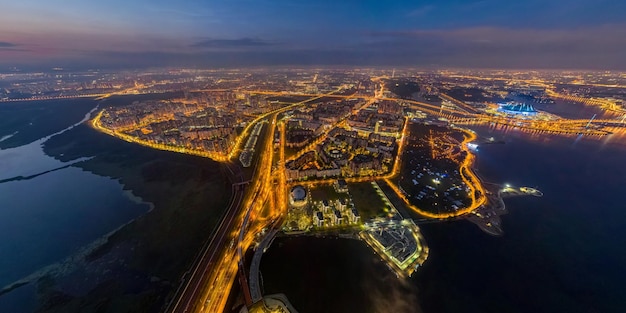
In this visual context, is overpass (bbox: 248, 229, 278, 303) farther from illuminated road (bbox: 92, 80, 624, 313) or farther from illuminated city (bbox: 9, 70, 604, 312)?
illuminated road (bbox: 92, 80, 624, 313)

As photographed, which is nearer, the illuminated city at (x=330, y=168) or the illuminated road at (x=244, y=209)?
the illuminated road at (x=244, y=209)

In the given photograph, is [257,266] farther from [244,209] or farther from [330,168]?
[330,168]

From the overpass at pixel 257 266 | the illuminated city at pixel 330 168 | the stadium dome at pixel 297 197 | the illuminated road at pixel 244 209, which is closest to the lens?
the overpass at pixel 257 266

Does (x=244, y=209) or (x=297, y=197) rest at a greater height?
(x=297, y=197)

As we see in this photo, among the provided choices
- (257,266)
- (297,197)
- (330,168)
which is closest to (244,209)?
(297,197)

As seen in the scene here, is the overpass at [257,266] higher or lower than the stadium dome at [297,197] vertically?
lower

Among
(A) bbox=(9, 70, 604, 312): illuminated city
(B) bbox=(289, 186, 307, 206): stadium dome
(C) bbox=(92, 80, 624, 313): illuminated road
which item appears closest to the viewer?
(C) bbox=(92, 80, 624, 313): illuminated road

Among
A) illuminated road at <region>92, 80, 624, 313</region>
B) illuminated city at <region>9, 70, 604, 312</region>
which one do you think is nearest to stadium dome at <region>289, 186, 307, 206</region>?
illuminated city at <region>9, 70, 604, 312</region>

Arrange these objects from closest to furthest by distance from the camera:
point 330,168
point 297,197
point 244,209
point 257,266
→ point 257,266, point 244,209, point 297,197, point 330,168

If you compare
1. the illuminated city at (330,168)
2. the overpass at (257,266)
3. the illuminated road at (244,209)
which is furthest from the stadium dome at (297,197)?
the overpass at (257,266)

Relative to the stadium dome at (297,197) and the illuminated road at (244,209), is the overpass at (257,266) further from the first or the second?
the stadium dome at (297,197)

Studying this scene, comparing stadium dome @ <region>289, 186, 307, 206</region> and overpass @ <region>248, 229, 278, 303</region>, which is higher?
stadium dome @ <region>289, 186, 307, 206</region>

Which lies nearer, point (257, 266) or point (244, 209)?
point (257, 266)

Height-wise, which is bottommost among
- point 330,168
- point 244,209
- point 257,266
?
point 257,266
